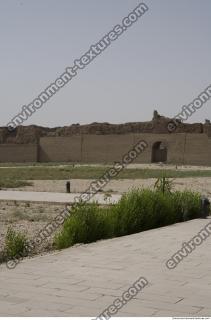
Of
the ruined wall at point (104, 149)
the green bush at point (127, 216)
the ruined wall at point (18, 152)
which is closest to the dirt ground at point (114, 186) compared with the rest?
the green bush at point (127, 216)

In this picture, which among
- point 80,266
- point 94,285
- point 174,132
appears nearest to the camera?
point 94,285

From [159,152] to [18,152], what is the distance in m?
16.0

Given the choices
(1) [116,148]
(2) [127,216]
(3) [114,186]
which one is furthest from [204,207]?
(1) [116,148]

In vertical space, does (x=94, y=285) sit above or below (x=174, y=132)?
below

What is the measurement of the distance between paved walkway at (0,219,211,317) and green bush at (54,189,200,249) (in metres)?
0.50

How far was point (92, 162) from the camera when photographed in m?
56.7

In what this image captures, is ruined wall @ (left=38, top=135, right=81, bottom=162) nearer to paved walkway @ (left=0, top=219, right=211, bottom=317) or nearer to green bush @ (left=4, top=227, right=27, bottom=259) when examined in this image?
paved walkway @ (left=0, top=219, right=211, bottom=317)

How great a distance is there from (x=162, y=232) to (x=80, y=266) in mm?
3572

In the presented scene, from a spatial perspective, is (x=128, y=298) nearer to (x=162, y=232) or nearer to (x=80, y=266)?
(x=80, y=266)

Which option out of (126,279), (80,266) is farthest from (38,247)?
(126,279)

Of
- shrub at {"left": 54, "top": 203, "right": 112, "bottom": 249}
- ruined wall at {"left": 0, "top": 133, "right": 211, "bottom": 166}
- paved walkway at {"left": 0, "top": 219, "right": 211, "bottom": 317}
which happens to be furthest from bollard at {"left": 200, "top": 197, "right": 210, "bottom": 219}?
ruined wall at {"left": 0, "top": 133, "right": 211, "bottom": 166}

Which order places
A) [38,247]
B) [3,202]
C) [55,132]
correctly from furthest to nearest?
[55,132], [3,202], [38,247]

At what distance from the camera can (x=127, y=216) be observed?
10.2m

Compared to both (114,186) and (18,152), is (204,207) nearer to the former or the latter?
(114,186)
